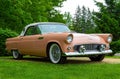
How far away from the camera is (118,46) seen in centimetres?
1880

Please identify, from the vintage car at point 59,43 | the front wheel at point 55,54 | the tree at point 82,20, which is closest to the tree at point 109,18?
the vintage car at point 59,43

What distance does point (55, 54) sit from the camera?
12086 millimetres

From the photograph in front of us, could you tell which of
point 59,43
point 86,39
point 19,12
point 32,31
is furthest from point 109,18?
point 59,43

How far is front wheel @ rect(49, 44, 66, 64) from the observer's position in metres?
11.8

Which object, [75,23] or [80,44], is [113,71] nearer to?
[80,44]

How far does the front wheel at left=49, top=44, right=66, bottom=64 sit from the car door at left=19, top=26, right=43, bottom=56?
1.78ft

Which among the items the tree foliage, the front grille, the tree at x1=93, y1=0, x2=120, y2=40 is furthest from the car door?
the tree at x1=93, y1=0, x2=120, y2=40

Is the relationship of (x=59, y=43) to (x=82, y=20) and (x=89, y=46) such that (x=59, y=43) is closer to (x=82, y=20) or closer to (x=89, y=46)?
(x=89, y=46)

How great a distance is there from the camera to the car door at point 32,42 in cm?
1271

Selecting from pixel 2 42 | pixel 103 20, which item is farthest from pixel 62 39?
pixel 103 20

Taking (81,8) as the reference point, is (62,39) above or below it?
above

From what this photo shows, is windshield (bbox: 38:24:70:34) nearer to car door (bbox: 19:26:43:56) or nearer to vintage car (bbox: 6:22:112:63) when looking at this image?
vintage car (bbox: 6:22:112:63)

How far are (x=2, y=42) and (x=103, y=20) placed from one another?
18896mm

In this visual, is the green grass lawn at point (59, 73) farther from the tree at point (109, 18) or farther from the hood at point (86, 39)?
the tree at point (109, 18)
